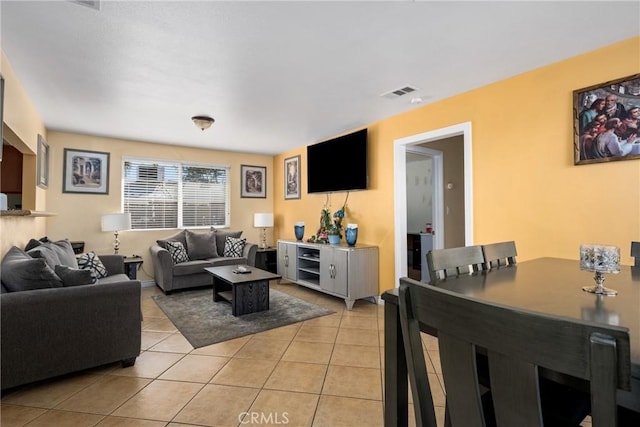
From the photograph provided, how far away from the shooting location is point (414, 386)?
83cm

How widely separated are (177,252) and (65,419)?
317cm

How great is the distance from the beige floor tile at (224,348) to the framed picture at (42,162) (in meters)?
2.85

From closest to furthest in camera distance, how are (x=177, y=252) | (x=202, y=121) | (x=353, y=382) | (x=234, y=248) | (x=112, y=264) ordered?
(x=353, y=382) → (x=202, y=121) → (x=112, y=264) → (x=177, y=252) → (x=234, y=248)

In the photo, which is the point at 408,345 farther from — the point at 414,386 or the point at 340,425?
the point at 340,425

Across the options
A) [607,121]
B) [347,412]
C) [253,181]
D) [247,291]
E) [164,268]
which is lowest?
[347,412]

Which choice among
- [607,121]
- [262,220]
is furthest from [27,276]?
[607,121]

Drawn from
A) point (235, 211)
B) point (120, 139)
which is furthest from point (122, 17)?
point (235, 211)

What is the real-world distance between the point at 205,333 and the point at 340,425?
1806mm

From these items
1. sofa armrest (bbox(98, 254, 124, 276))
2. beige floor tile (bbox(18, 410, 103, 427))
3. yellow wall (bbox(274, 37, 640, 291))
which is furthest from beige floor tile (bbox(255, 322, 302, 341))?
sofa armrest (bbox(98, 254, 124, 276))

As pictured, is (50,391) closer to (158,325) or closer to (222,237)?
(158,325)

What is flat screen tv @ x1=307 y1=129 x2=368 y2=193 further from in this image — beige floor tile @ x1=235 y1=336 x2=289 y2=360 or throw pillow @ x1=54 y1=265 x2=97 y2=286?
throw pillow @ x1=54 y1=265 x2=97 y2=286

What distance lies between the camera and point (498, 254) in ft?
6.00

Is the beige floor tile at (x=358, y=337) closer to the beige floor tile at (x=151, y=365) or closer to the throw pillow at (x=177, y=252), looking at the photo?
the beige floor tile at (x=151, y=365)

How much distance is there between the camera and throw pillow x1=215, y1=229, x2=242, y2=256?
17.9ft
